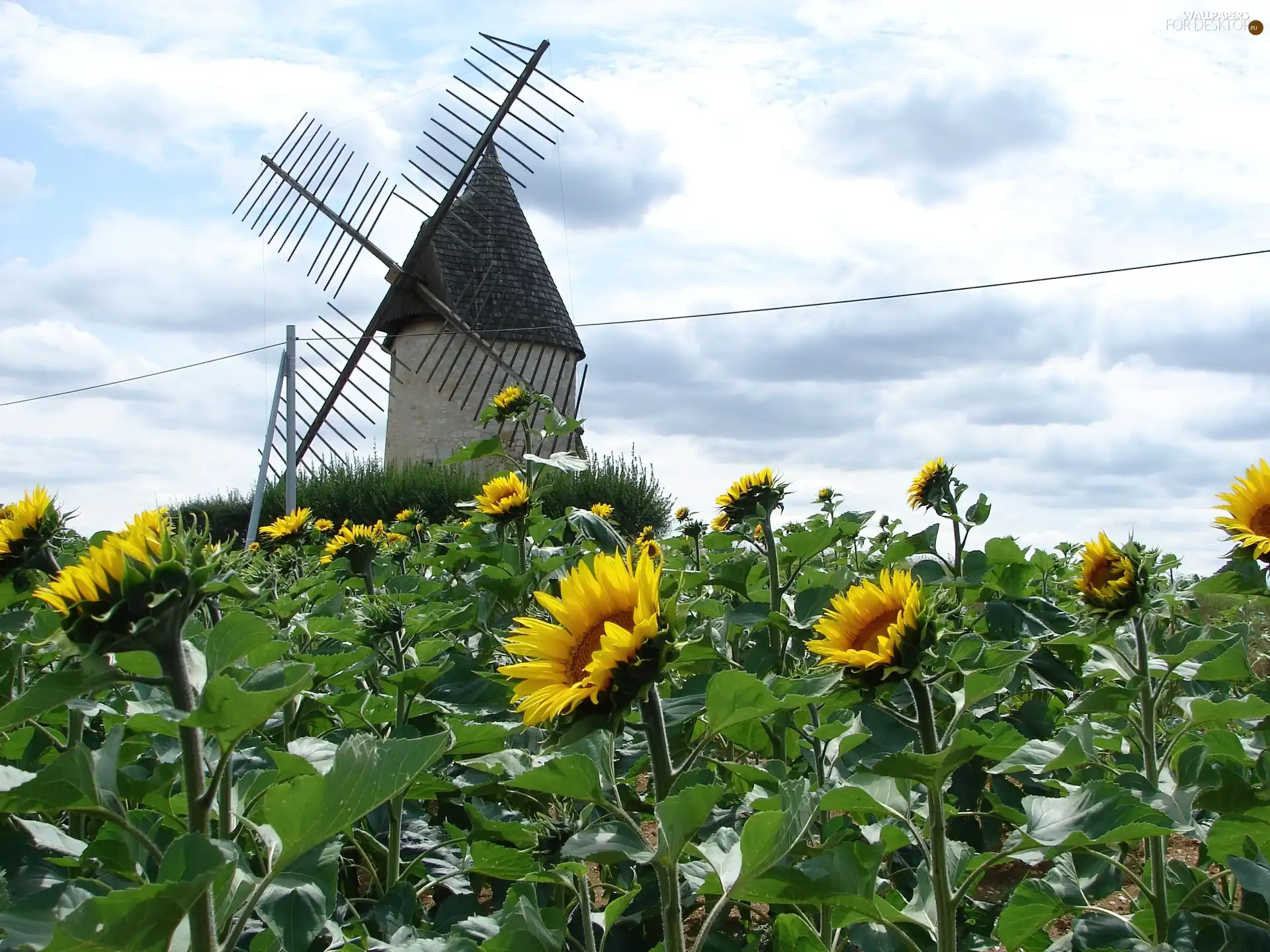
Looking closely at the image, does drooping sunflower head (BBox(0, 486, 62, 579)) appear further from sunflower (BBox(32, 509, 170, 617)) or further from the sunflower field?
sunflower (BBox(32, 509, 170, 617))

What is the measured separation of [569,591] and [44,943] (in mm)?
777

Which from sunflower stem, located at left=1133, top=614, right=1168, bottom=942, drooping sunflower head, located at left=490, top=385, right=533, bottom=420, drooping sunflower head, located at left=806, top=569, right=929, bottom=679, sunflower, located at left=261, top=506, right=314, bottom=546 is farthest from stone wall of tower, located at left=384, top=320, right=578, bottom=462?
drooping sunflower head, located at left=806, top=569, right=929, bottom=679

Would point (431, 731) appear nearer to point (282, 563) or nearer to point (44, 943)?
Result: point (44, 943)

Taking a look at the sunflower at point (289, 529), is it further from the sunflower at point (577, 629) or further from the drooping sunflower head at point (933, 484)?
the sunflower at point (577, 629)

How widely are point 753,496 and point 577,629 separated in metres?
1.82

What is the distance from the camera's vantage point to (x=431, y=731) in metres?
2.65

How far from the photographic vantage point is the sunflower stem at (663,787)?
4.90 ft

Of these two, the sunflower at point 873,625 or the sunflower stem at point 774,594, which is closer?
the sunflower at point 873,625

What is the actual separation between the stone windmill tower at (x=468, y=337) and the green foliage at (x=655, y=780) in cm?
1836

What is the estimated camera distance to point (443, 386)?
69.9 ft

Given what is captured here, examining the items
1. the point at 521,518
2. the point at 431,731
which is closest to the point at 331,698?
the point at 431,731

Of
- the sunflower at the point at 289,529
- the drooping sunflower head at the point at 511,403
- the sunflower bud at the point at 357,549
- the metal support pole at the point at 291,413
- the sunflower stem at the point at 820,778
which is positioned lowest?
the sunflower stem at the point at 820,778

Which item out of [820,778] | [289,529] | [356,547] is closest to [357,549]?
[356,547]

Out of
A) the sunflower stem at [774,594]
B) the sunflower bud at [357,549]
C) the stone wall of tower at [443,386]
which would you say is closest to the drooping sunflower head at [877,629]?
the sunflower stem at [774,594]
